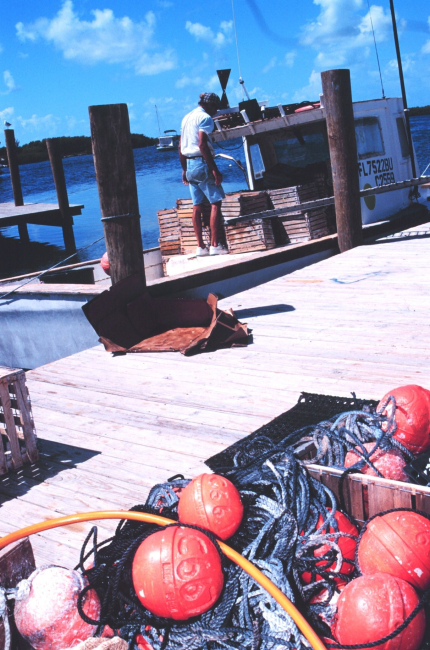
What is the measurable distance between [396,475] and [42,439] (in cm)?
216

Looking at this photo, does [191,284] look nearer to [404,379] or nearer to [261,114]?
[404,379]

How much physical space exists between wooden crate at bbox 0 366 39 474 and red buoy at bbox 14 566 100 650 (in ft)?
4.52

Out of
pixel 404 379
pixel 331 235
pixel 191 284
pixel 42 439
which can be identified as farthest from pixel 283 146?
pixel 42 439

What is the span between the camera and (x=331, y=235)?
29.9ft

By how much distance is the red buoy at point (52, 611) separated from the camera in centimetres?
202

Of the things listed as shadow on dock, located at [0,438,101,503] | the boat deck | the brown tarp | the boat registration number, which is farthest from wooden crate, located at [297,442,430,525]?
the boat registration number

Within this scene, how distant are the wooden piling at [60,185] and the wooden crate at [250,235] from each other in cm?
1186

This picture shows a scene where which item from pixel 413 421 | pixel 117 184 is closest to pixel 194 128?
pixel 117 184

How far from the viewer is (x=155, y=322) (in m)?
6.03

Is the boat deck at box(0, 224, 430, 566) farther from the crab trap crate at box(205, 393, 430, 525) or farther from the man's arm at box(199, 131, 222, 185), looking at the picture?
the man's arm at box(199, 131, 222, 185)

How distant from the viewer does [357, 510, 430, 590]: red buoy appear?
2.04 meters

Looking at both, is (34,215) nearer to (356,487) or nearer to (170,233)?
(170,233)

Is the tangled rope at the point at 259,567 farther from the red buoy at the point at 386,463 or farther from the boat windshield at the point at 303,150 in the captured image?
the boat windshield at the point at 303,150

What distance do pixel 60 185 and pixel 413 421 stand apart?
781 inches
